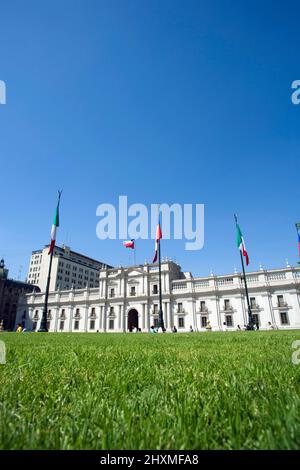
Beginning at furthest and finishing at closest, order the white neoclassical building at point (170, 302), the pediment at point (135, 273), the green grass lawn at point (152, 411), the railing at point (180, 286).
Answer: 1. the pediment at point (135, 273)
2. the railing at point (180, 286)
3. the white neoclassical building at point (170, 302)
4. the green grass lawn at point (152, 411)

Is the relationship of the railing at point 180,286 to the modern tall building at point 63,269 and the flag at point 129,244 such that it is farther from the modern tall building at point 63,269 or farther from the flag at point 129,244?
the modern tall building at point 63,269

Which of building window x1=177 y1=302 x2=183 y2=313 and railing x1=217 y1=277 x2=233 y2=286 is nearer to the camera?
railing x1=217 y1=277 x2=233 y2=286

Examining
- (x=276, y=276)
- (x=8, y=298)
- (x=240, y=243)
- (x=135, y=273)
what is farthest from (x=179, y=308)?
(x=8, y=298)

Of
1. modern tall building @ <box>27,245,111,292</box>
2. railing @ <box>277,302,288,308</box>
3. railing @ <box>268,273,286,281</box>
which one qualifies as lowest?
railing @ <box>277,302,288,308</box>

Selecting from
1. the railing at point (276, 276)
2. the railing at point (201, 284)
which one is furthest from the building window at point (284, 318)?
the railing at point (201, 284)

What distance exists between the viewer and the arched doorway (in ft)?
172

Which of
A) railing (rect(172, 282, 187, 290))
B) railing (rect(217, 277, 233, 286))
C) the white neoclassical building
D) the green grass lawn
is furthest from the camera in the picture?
railing (rect(172, 282, 187, 290))

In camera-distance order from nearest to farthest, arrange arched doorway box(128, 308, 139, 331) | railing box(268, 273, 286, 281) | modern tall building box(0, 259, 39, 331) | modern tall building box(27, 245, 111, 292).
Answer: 1. railing box(268, 273, 286, 281)
2. arched doorway box(128, 308, 139, 331)
3. modern tall building box(0, 259, 39, 331)
4. modern tall building box(27, 245, 111, 292)

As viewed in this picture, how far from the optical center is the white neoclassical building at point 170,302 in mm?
40066

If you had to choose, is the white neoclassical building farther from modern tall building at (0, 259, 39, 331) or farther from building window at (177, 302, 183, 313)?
modern tall building at (0, 259, 39, 331)

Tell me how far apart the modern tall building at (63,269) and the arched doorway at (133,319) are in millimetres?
38203

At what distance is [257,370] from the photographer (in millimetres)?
2480

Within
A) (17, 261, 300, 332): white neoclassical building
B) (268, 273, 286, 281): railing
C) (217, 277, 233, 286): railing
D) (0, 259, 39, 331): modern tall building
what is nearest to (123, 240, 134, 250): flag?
(17, 261, 300, 332): white neoclassical building

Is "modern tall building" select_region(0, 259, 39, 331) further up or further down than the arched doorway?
further up
